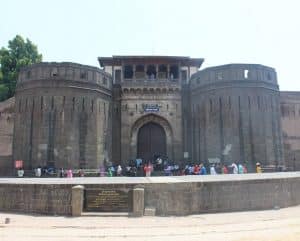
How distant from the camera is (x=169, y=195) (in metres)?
10.4

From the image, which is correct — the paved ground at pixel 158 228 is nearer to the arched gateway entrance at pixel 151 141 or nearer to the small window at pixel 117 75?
the arched gateway entrance at pixel 151 141

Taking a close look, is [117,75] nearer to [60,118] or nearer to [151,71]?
[151,71]

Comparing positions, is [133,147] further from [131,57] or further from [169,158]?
[131,57]

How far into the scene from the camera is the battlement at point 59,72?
A: 23.6 m

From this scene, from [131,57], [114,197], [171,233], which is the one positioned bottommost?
[171,233]

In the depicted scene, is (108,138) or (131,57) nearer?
(108,138)

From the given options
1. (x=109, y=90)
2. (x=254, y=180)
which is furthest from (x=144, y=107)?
(x=254, y=180)

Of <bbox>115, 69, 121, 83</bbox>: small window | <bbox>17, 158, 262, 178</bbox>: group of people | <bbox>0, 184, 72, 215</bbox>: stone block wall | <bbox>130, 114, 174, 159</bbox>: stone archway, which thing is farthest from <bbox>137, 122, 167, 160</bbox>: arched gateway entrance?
<bbox>0, 184, 72, 215</bbox>: stone block wall

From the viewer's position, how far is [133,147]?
85.6 ft

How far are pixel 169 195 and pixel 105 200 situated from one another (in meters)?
1.86

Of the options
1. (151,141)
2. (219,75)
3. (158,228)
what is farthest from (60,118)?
(158,228)

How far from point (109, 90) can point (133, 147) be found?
4.54 m

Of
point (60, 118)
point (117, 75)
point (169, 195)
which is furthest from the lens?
point (117, 75)

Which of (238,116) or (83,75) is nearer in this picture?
Answer: (238,116)
